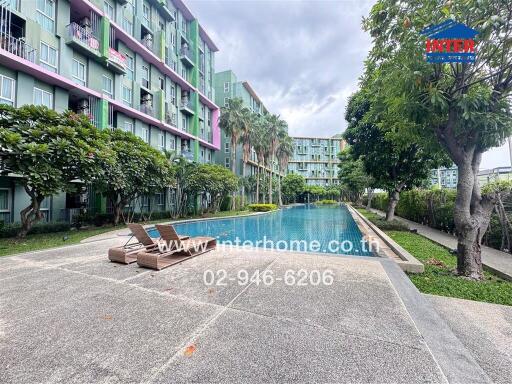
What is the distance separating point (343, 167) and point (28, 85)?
33362 mm

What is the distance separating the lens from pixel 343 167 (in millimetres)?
34781

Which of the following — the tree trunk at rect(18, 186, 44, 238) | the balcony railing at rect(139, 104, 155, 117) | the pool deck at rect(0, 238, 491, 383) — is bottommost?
the pool deck at rect(0, 238, 491, 383)

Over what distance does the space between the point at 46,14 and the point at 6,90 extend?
17.8ft

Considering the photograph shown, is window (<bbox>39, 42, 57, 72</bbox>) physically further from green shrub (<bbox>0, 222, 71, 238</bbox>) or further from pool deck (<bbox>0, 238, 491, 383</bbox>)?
pool deck (<bbox>0, 238, 491, 383</bbox>)

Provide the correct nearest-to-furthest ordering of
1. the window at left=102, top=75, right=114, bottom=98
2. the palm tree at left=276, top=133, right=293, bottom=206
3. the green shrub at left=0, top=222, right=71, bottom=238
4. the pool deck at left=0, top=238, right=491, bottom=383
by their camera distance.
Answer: the pool deck at left=0, top=238, right=491, bottom=383, the green shrub at left=0, top=222, right=71, bottom=238, the window at left=102, top=75, right=114, bottom=98, the palm tree at left=276, top=133, right=293, bottom=206

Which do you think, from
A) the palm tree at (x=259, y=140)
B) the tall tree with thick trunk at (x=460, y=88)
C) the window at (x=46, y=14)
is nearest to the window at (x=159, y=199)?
the window at (x=46, y=14)

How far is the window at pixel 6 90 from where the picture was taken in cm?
Result: 1173

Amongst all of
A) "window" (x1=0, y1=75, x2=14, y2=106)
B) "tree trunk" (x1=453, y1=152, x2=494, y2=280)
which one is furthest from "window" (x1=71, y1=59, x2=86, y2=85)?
"tree trunk" (x1=453, y1=152, x2=494, y2=280)

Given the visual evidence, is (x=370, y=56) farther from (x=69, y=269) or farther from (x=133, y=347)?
(x=69, y=269)

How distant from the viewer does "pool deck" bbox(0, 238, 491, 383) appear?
2.27 meters

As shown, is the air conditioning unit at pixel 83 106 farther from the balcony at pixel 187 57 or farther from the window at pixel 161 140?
the balcony at pixel 187 57

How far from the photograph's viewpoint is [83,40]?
15.2 m

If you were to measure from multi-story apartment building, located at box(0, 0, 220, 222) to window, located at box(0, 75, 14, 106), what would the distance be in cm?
4

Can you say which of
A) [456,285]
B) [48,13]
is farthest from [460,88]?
[48,13]
